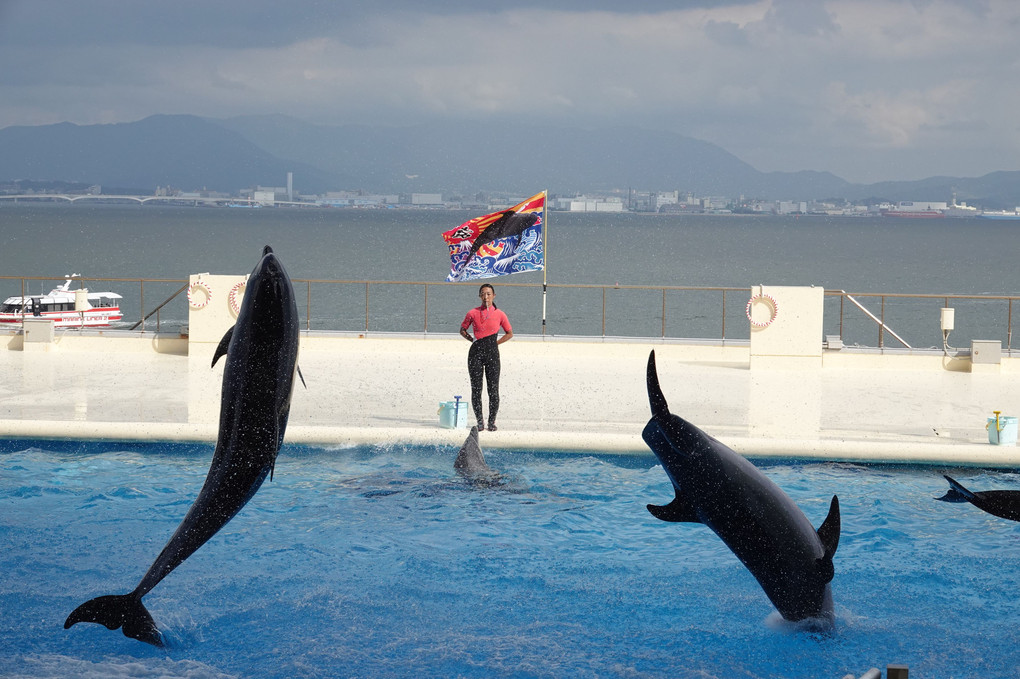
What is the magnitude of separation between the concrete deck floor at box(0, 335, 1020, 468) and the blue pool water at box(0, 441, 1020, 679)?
219mm

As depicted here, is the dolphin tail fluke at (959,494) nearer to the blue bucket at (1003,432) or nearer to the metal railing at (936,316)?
the blue bucket at (1003,432)

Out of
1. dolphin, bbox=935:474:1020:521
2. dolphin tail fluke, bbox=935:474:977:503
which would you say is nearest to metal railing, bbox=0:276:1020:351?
dolphin tail fluke, bbox=935:474:977:503

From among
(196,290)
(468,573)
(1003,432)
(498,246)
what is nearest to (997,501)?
(468,573)

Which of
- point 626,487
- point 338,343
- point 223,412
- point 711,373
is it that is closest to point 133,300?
point 338,343

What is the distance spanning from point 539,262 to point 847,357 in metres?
5.17

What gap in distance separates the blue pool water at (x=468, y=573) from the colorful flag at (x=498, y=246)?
22.7 feet

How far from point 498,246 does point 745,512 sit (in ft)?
42.4

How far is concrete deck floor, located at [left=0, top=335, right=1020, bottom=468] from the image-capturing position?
11969mm

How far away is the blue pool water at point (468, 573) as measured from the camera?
24.2 feet

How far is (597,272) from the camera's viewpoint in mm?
94125

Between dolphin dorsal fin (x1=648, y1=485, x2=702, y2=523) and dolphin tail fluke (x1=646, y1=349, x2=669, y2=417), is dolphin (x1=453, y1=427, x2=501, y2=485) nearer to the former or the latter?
dolphin dorsal fin (x1=648, y1=485, x2=702, y2=523)

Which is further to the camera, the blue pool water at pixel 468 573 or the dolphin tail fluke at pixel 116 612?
the blue pool water at pixel 468 573

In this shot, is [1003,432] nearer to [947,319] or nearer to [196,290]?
[947,319]

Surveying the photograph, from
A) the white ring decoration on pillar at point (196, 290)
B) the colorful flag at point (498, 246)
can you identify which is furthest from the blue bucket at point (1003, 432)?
the white ring decoration on pillar at point (196, 290)
